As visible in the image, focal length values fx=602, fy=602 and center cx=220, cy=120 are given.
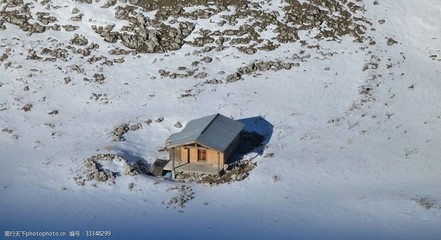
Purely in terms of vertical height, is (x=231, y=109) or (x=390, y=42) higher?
(x=390, y=42)

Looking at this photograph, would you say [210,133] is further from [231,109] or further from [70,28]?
[70,28]

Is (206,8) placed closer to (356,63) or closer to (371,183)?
(356,63)

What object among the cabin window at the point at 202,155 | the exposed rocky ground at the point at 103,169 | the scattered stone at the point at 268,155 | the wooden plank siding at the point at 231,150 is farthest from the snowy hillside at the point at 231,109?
the cabin window at the point at 202,155

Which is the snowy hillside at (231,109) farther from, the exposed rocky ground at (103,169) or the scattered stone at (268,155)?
the exposed rocky ground at (103,169)

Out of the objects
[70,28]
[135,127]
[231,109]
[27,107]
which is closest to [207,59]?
[231,109]

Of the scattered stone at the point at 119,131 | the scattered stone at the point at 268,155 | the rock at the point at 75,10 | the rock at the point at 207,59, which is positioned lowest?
the scattered stone at the point at 268,155
